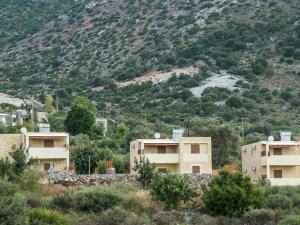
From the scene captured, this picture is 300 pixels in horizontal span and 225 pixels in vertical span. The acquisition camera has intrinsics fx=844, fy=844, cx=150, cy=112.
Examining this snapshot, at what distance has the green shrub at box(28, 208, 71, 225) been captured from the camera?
42625 mm

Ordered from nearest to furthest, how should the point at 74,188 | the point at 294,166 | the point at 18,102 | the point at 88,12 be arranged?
the point at 74,188 → the point at 294,166 → the point at 18,102 → the point at 88,12

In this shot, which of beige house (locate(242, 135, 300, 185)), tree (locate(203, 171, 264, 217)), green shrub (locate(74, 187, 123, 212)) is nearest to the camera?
green shrub (locate(74, 187, 123, 212))

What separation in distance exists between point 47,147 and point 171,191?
13343mm

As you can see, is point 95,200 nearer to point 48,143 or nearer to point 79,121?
point 48,143

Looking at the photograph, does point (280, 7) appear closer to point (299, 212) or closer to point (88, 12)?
point (88, 12)

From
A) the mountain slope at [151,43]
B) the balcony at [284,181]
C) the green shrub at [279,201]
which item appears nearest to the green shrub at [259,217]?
the green shrub at [279,201]

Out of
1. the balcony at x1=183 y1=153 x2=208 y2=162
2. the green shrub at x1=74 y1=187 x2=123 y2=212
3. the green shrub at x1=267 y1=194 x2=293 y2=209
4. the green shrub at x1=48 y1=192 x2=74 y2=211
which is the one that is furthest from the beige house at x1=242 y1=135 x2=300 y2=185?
the green shrub at x1=48 y1=192 x2=74 y2=211

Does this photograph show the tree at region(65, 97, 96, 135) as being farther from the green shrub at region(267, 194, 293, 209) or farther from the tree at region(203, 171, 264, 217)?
the green shrub at region(267, 194, 293, 209)

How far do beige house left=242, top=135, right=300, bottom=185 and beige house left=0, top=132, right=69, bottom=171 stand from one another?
1395 cm

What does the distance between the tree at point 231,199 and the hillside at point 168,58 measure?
3427cm

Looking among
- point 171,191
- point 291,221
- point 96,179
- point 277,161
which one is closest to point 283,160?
point 277,161

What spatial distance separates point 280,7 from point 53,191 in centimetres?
7525

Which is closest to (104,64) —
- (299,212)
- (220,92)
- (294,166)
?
(220,92)

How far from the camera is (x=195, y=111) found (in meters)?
97.5
